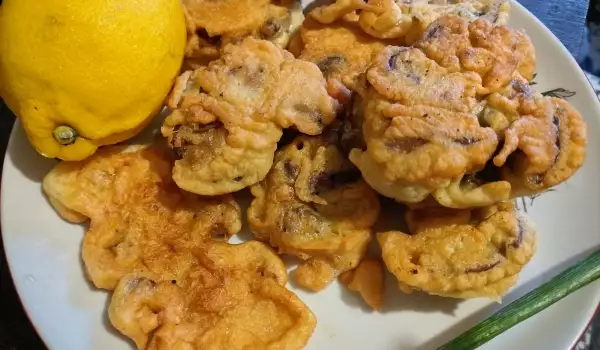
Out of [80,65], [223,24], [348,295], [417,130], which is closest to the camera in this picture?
[417,130]

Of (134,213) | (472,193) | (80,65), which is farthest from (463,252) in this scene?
(80,65)

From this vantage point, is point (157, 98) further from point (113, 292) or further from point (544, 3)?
point (544, 3)

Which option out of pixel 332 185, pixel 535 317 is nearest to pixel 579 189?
pixel 535 317

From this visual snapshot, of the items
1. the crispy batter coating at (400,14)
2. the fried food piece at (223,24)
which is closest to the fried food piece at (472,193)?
the crispy batter coating at (400,14)

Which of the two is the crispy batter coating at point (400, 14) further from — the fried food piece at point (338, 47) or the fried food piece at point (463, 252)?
the fried food piece at point (463, 252)

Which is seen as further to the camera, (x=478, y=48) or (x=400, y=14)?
(x=400, y=14)

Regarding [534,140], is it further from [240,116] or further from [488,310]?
[240,116]

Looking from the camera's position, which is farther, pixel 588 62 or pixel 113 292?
pixel 588 62
